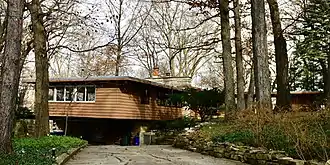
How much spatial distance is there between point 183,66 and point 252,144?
2862cm

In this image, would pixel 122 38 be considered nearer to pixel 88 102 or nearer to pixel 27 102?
pixel 88 102

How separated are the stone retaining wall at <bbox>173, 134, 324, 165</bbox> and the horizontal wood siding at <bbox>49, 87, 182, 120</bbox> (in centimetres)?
964

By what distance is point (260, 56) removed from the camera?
11.6 metres

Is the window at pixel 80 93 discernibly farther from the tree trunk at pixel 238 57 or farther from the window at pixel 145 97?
the tree trunk at pixel 238 57

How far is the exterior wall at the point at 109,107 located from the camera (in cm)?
2162

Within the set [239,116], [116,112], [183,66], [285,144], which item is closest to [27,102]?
[183,66]

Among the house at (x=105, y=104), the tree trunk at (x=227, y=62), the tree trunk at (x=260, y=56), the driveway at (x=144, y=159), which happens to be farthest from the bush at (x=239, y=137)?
the house at (x=105, y=104)

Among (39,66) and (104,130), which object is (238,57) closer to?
(39,66)

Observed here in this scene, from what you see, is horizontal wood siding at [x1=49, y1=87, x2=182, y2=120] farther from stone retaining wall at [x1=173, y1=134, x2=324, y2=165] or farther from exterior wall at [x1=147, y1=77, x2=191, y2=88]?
stone retaining wall at [x1=173, y1=134, x2=324, y2=165]

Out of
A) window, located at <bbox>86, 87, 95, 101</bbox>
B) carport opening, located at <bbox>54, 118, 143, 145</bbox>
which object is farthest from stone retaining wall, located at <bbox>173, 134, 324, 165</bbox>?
carport opening, located at <bbox>54, 118, 143, 145</bbox>

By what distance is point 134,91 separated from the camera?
22.8 m

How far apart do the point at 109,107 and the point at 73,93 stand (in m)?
3.05

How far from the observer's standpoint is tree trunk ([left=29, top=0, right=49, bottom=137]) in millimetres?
12023

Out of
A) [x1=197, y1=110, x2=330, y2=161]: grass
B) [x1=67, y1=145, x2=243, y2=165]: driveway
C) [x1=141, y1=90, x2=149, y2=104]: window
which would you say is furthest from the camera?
[x1=141, y1=90, x2=149, y2=104]: window
